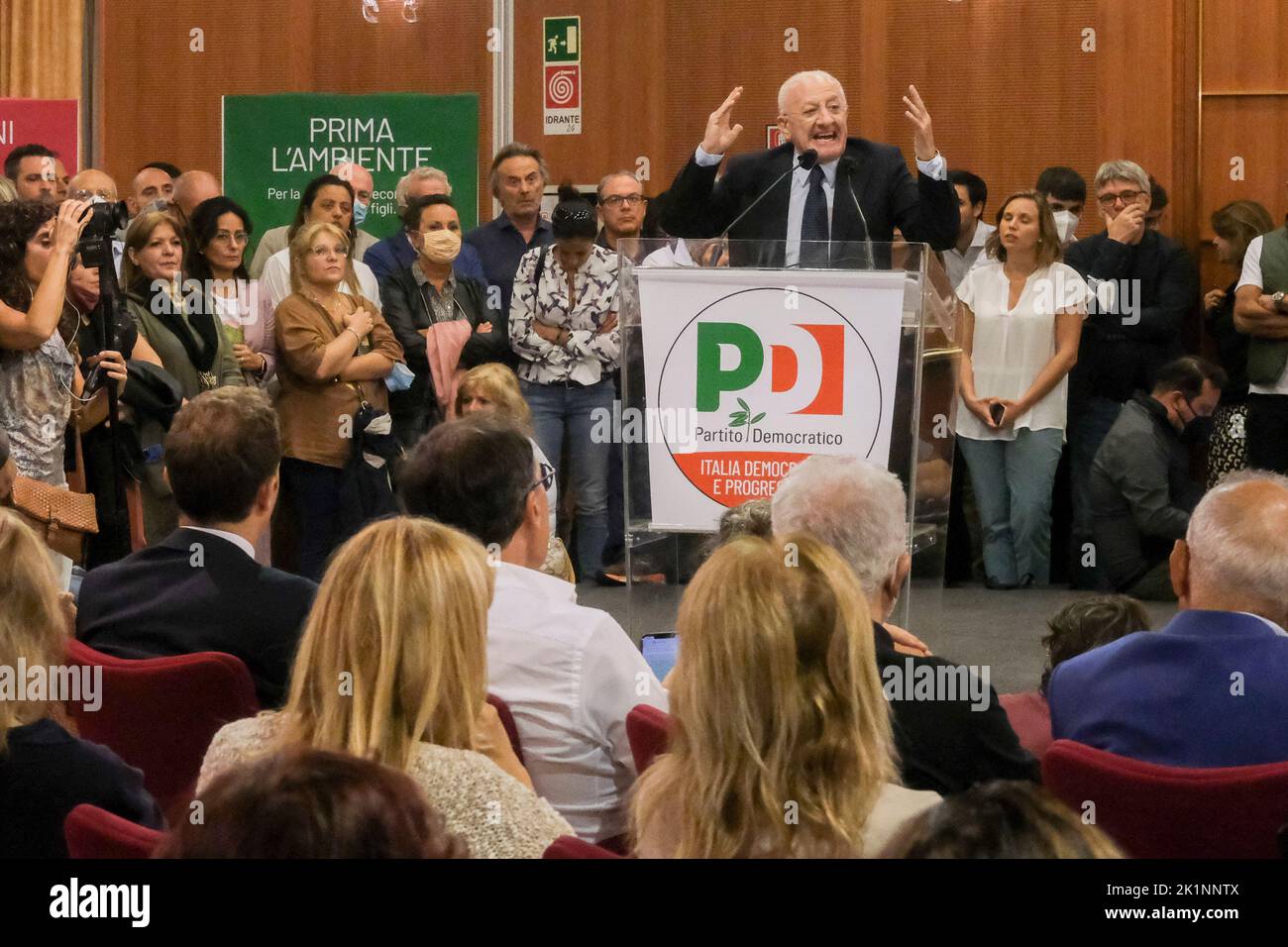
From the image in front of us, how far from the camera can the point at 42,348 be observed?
4484mm

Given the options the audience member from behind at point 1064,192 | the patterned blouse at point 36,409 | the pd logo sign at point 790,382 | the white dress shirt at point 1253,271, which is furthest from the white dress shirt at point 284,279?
the white dress shirt at point 1253,271

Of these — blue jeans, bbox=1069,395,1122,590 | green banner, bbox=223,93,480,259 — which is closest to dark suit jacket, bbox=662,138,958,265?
blue jeans, bbox=1069,395,1122,590

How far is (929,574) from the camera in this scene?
3.87 m

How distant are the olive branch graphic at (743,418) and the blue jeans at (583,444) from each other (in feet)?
7.80

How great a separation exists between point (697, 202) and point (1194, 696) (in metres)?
2.41

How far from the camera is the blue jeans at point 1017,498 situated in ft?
20.4

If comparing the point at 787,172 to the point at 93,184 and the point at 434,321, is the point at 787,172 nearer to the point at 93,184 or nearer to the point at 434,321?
the point at 434,321

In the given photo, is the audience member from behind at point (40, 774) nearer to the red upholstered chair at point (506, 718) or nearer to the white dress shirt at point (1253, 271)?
the red upholstered chair at point (506, 718)

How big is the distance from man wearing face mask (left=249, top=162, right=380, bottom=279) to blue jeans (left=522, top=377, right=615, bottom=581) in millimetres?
981

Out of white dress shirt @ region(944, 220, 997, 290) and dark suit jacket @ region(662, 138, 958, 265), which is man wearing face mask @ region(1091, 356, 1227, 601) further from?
dark suit jacket @ region(662, 138, 958, 265)

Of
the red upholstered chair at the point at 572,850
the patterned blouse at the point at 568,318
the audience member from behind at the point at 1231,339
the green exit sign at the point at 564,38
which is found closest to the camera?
the red upholstered chair at the point at 572,850

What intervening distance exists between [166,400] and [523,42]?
405cm

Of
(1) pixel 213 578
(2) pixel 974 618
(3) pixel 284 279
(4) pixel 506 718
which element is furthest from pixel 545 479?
(3) pixel 284 279

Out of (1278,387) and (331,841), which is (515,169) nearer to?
(1278,387)
